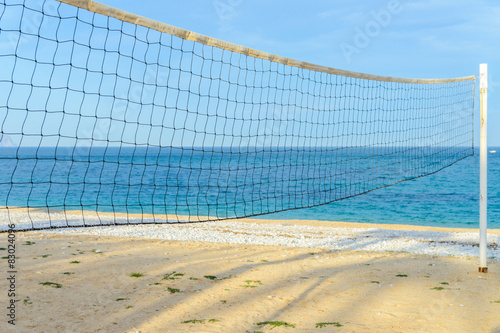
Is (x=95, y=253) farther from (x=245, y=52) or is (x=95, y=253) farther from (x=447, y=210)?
(x=447, y=210)

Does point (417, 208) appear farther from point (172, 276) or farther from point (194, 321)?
point (194, 321)

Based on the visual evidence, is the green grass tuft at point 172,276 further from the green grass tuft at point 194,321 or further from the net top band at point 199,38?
the net top band at point 199,38

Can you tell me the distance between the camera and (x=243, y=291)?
17.1 ft

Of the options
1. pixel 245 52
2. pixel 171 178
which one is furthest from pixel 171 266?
pixel 171 178

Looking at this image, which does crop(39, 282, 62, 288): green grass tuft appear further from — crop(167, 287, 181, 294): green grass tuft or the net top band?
the net top band

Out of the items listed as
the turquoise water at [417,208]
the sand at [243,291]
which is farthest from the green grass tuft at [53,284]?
the turquoise water at [417,208]

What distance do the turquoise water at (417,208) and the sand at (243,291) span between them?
32.2ft

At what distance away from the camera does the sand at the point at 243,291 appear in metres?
4.20

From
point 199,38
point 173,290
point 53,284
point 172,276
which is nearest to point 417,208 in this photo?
point 172,276

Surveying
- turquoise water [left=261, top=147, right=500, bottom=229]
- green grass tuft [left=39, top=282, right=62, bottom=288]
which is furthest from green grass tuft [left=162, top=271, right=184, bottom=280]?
turquoise water [left=261, top=147, right=500, bottom=229]

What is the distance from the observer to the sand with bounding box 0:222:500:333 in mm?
4199

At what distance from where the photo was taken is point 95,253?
6.85 m

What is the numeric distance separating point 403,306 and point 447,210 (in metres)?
19.8

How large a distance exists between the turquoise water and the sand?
32.2 ft
